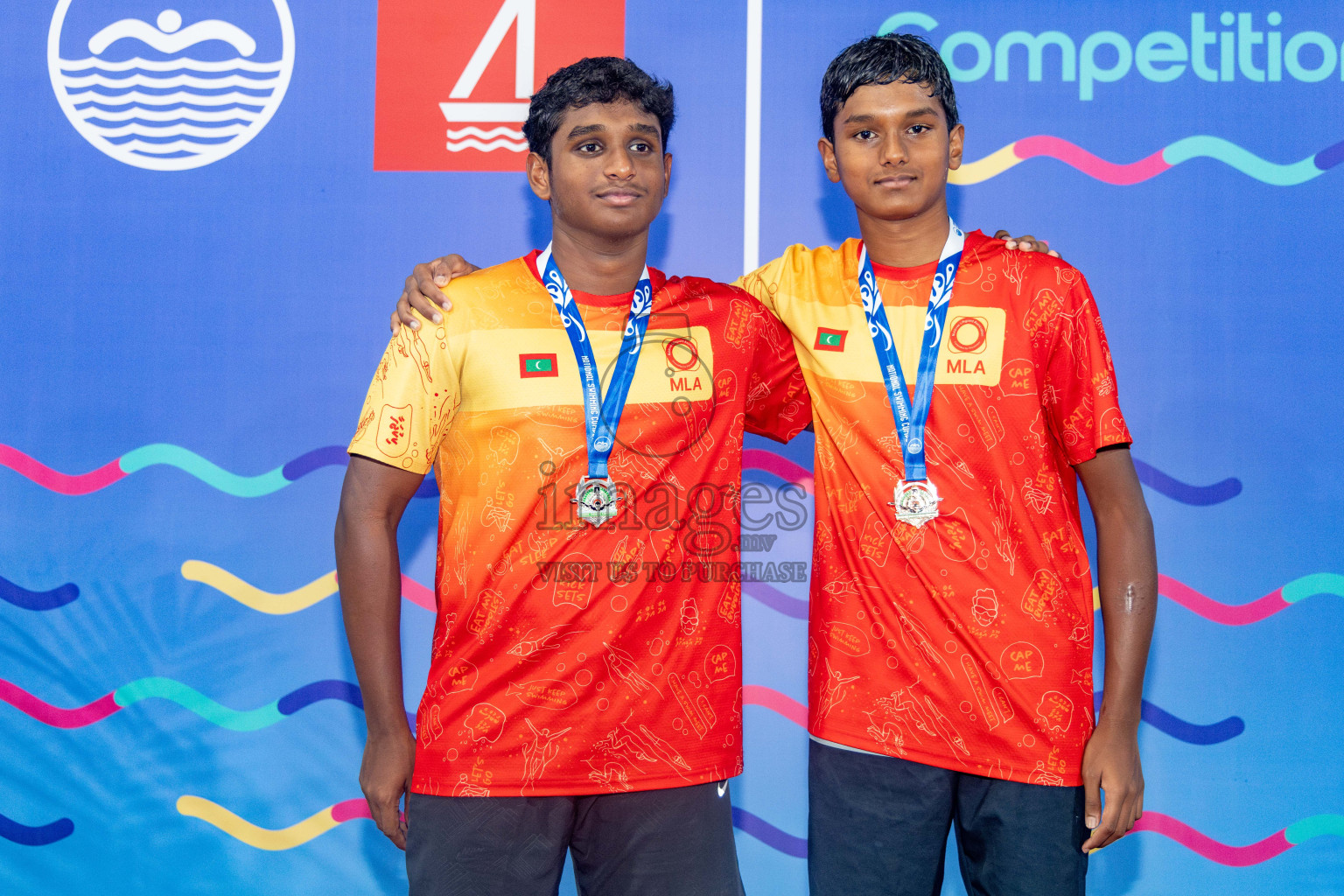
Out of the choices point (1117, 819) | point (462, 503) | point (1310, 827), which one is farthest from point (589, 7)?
point (1310, 827)

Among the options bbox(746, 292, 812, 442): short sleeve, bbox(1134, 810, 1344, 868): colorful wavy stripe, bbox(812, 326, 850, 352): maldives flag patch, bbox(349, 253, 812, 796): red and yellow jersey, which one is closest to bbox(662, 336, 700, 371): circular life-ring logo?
bbox(349, 253, 812, 796): red and yellow jersey

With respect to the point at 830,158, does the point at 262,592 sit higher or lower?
lower

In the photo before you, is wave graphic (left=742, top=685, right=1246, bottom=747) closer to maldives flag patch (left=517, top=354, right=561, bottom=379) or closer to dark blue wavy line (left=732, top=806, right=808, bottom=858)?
dark blue wavy line (left=732, top=806, right=808, bottom=858)

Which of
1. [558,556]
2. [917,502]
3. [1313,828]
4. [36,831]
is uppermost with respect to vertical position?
[917,502]

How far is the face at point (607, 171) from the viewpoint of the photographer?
5.94 feet

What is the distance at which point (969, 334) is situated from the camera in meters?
1.84

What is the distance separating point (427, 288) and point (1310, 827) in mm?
2673

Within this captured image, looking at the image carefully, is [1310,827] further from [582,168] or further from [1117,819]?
[582,168]

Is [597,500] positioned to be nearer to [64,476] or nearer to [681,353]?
[681,353]

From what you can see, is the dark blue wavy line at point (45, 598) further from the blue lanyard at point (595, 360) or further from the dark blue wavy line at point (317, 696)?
the blue lanyard at point (595, 360)

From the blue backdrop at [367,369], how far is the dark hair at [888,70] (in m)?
0.79

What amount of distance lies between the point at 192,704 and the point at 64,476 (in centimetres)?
75

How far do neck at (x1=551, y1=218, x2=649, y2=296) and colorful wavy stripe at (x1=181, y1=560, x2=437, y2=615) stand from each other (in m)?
1.24

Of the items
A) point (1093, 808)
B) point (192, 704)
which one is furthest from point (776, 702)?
point (192, 704)
